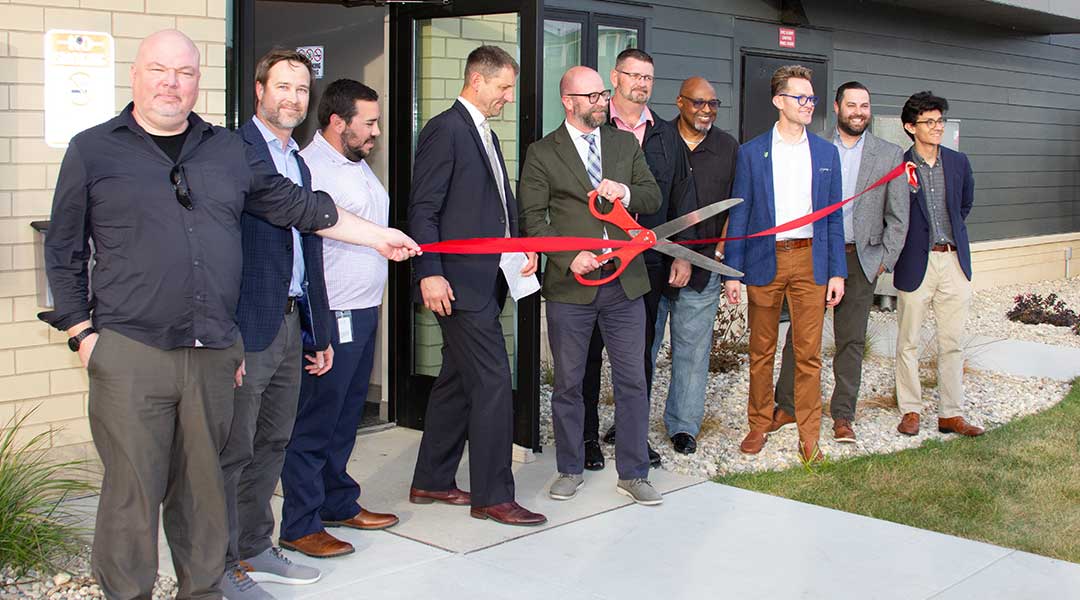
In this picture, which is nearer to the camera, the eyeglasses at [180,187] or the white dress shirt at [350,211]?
the eyeglasses at [180,187]

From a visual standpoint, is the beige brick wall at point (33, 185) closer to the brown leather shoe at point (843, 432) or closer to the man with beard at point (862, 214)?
the man with beard at point (862, 214)

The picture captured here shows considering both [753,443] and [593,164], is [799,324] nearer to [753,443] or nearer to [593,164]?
[753,443]

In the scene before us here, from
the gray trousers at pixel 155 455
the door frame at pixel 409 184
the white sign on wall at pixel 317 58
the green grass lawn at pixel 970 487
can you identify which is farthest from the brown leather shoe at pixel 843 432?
the gray trousers at pixel 155 455

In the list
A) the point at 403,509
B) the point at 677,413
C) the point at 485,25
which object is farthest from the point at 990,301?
the point at 403,509

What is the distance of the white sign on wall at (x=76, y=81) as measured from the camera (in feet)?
17.5

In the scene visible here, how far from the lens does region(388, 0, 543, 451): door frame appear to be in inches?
245

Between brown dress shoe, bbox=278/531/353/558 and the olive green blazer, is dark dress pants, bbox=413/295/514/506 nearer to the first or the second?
the olive green blazer

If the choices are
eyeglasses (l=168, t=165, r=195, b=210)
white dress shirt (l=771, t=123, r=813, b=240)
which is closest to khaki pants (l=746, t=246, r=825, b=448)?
white dress shirt (l=771, t=123, r=813, b=240)

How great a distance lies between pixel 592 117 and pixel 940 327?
300 cm

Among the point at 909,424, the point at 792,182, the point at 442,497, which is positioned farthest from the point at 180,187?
the point at 909,424

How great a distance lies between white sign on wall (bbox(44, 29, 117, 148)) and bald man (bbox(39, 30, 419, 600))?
1.85 meters

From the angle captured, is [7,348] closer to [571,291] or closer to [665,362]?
[571,291]

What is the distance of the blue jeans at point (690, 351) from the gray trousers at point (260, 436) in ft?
9.28

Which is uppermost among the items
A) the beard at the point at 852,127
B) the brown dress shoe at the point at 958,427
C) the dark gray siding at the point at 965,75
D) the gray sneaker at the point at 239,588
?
the dark gray siding at the point at 965,75
